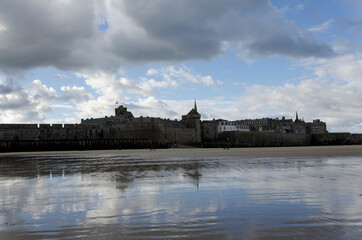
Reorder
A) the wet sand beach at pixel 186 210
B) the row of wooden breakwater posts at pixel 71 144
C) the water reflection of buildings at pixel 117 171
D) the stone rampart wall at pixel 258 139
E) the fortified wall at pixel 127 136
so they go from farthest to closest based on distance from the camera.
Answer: the stone rampart wall at pixel 258 139, the fortified wall at pixel 127 136, the row of wooden breakwater posts at pixel 71 144, the water reflection of buildings at pixel 117 171, the wet sand beach at pixel 186 210

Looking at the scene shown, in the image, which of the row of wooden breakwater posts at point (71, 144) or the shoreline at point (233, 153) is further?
the row of wooden breakwater posts at point (71, 144)

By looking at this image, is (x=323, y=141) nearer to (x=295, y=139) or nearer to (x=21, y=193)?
(x=295, y=139)

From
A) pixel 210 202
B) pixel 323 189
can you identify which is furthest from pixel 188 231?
pixel 323 189

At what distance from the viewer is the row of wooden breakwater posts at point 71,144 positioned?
31.4 metres

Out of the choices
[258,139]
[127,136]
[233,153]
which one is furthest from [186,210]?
[258,139]

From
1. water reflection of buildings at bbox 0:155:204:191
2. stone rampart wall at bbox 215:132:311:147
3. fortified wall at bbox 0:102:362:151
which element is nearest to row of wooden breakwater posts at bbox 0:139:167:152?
fortified wall at bbox 0:102:362:151

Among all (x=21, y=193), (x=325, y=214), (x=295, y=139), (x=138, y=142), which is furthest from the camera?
(x=295, y=139)

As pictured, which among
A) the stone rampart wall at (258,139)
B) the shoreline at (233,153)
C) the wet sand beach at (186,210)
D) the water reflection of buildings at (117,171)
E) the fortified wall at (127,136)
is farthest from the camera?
the stone rampart wall at (258,139)

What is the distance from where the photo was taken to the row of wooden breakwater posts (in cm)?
3135

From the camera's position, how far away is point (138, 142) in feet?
121

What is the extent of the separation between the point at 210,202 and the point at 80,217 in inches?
75.7

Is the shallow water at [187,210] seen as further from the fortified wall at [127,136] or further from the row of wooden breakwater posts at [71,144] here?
the fortified wall at [127,136]

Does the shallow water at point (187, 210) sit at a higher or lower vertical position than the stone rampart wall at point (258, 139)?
lower

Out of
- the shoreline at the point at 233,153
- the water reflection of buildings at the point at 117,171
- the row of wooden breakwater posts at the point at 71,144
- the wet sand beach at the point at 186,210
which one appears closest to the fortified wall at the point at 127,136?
the row of wooden breakwater posts at the point at 71,144
